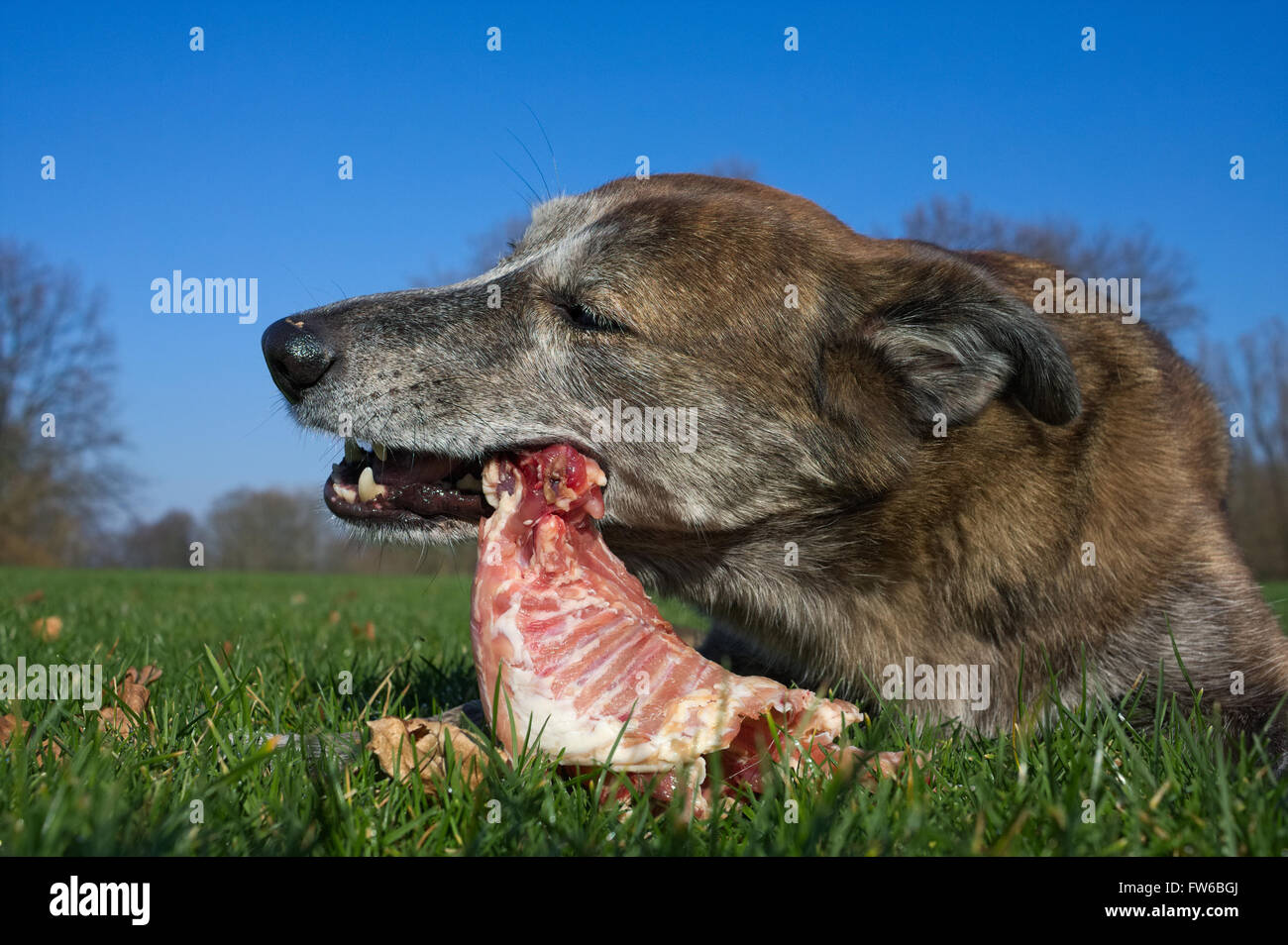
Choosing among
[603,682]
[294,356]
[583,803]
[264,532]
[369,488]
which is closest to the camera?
[583,803]

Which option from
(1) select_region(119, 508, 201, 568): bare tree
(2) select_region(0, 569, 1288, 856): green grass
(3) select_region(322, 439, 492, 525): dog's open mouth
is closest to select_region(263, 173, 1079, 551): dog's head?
(3) select_region(322, 439, 492, 525): dog's open mouth

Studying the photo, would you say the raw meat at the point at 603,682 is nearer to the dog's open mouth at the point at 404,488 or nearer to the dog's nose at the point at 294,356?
the dog's open mouth at the point at 404,488

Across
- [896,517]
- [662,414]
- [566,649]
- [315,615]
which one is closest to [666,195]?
[662,414]

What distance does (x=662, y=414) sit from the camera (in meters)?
3.15

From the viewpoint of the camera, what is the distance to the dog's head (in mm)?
3135

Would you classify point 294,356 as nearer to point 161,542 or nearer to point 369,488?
point 369,488

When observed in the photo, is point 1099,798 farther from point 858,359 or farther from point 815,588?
point 858,359

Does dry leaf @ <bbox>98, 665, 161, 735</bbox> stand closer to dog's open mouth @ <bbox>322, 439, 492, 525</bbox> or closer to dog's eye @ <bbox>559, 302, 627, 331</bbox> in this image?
dog's open mouth @ <bbox>322, 439, 492, 525</bbox>

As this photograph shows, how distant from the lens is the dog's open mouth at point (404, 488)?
3.20 meters

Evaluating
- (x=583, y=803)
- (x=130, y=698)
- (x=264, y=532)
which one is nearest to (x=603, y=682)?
(x=583, y=803)

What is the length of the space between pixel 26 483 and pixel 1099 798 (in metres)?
37.0

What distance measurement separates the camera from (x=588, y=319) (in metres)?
3.28

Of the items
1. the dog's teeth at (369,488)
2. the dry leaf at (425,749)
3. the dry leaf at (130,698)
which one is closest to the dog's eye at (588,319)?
the dog's teeth at (369,488)

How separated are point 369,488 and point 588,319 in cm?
94
